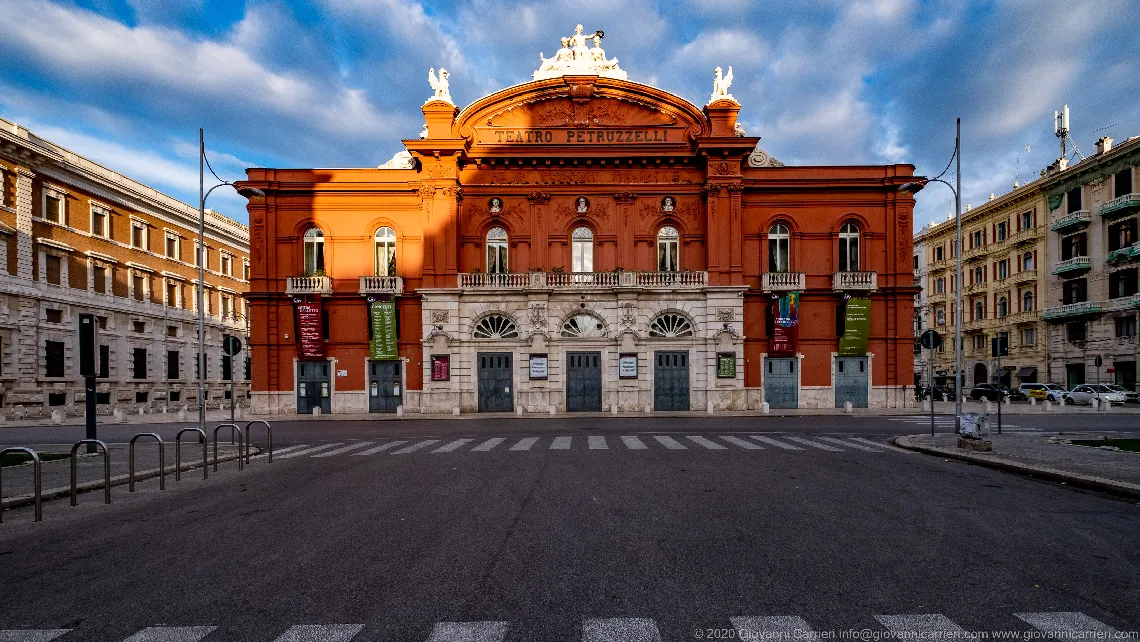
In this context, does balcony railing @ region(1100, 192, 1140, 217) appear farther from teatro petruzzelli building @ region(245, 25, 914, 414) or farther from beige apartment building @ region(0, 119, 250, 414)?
beige apartment building @ region(0, 119, 250, 414)

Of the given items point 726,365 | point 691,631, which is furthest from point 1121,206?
point 691,631

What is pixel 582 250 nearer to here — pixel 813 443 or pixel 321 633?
pixel 813 443

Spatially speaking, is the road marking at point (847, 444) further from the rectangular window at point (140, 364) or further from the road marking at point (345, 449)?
the rectangular window at point (140, 364)

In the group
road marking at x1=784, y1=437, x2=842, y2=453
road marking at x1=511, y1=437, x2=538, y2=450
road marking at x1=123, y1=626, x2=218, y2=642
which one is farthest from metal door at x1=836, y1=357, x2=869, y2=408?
road marking at x1=123, y1=626, x2=218, y2=642

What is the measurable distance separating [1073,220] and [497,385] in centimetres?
4274

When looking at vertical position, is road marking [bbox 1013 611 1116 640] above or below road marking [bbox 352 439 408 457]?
above

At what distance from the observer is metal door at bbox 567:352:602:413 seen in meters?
29.1

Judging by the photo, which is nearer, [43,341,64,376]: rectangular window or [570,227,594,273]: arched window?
[570,227,594,273]: arched window

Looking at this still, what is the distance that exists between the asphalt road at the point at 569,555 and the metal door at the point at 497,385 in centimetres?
1862

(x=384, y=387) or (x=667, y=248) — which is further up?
(x=667, y=248)

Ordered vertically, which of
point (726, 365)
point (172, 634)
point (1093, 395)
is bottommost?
point (1093, 395)

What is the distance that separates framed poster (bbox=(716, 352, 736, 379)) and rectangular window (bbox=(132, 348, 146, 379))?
1543 inches

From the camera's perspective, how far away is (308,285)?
29.7m

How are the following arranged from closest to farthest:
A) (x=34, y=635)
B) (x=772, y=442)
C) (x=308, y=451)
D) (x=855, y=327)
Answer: (x=34, y=635)
(x=308, y=451)
(x=772, y=442)
(x=855, y=327)
